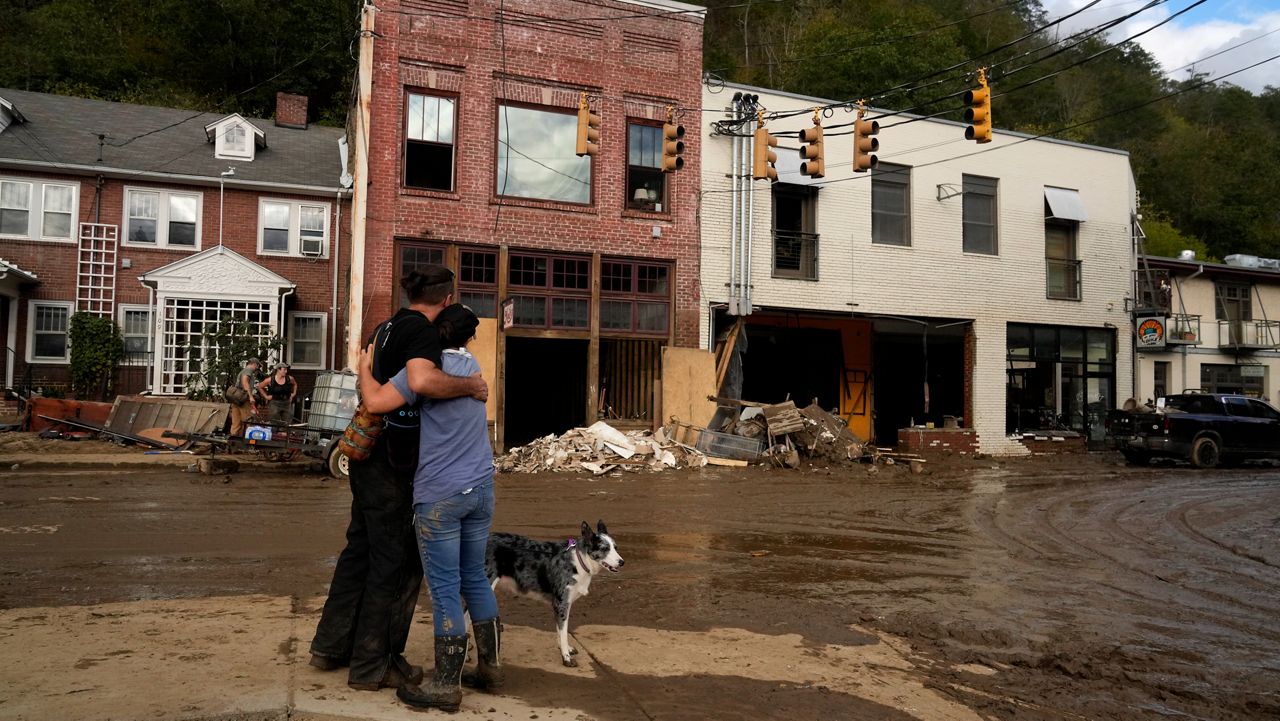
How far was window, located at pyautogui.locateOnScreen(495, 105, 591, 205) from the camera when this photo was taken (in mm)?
19359

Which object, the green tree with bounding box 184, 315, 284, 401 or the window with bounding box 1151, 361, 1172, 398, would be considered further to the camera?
the window with bounding box 1151, 361, 1172, 398

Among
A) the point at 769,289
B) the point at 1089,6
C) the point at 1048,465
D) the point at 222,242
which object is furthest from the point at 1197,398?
the point at 222,242

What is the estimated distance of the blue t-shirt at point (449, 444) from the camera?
4.19 metres

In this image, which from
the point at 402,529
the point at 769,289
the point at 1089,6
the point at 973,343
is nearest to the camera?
the point at 402,529

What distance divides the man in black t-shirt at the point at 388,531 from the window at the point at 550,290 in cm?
1483

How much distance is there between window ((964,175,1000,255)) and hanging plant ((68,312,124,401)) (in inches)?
862

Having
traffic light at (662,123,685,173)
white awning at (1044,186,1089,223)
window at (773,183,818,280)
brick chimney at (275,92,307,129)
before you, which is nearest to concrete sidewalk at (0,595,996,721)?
traffic light at (662,123,685,173)

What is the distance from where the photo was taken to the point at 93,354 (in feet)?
66.8

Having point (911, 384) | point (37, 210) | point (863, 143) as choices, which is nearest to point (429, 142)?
point (863, 143)

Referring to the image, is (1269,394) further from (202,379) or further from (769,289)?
(202,379)

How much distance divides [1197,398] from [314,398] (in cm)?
2044

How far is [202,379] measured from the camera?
19797 mm

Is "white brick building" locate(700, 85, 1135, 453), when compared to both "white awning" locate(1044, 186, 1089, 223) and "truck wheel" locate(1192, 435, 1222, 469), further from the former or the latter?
"truck wheel" locate(1192, 435, 1222, 469)

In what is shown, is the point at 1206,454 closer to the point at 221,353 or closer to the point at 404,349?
the point at 404,349
